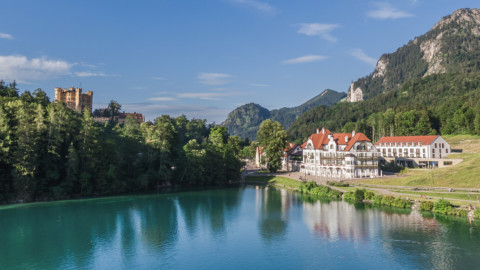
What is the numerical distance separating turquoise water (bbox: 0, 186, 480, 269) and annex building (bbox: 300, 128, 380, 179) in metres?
19.1

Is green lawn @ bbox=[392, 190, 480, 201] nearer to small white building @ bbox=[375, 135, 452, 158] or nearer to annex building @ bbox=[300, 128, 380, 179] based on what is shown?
annex building @ bbox=[300, 128, 380, 179]

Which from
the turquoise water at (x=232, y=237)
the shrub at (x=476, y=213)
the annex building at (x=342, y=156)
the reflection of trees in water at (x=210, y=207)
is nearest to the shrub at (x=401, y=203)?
the turquoise water at (x=232, y=237)

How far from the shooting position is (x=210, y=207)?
183ft

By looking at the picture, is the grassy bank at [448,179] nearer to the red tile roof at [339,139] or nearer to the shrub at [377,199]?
the shrub at [377,199]

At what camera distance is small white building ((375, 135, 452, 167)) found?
80688 mm

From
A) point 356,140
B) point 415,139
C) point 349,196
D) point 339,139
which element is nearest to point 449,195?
point 349,196

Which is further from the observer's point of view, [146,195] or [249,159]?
[249,159]

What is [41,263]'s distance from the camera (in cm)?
3008

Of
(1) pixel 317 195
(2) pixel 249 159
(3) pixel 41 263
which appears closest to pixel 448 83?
(2) pixel 249 159

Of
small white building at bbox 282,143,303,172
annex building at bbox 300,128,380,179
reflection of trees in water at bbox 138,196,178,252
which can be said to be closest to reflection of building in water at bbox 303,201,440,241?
reflection of trees in water at bbox 138,196,178,252

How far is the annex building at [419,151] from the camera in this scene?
264ft

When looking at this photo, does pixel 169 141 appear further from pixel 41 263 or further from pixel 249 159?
pixel 249 159

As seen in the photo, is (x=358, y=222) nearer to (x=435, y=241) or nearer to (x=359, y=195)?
(x=435, y=241)

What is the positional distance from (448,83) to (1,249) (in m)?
198
